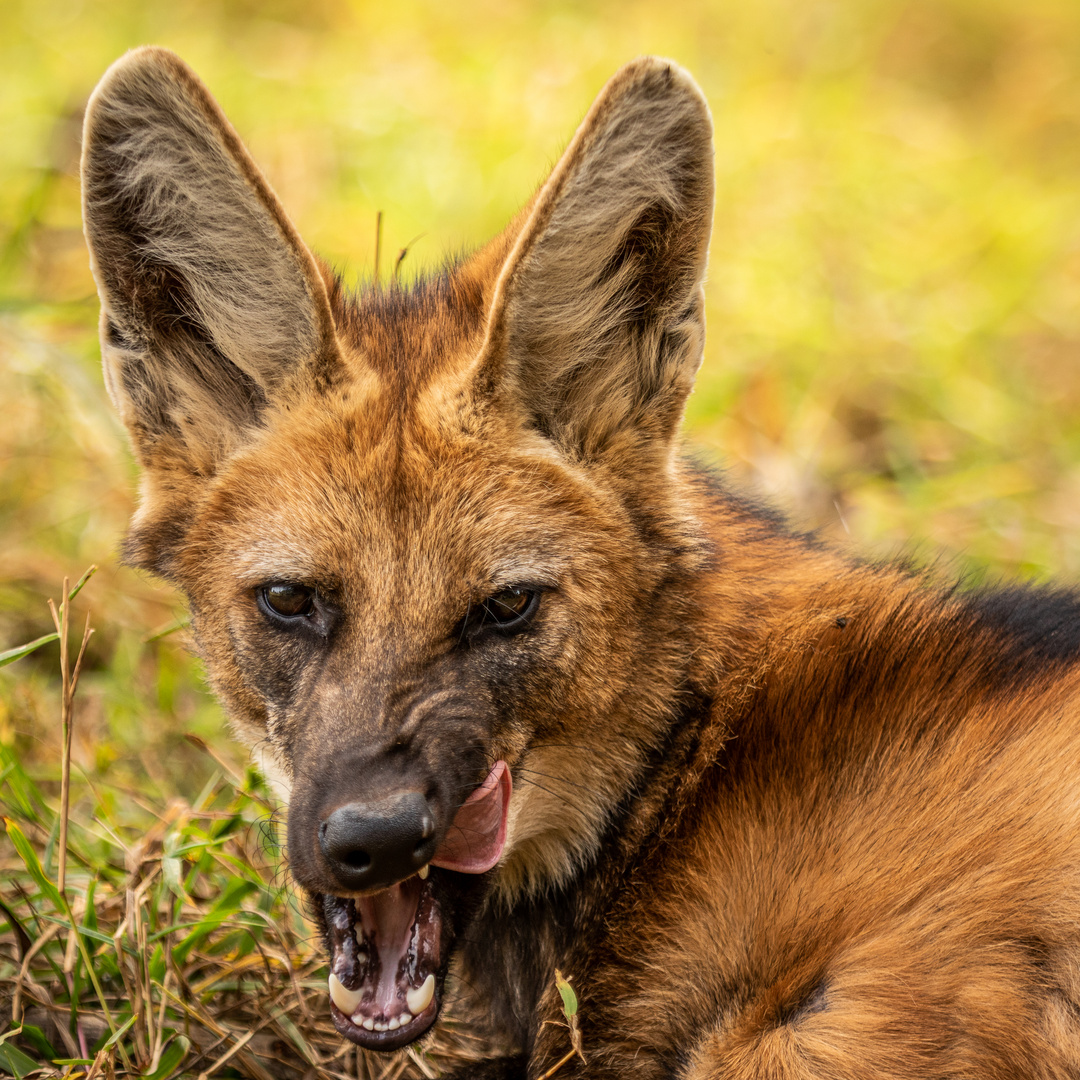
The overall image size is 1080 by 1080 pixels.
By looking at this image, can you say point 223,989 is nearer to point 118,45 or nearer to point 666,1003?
point 666,1003

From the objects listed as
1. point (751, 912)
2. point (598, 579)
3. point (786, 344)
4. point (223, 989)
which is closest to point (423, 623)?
point (598, 579)

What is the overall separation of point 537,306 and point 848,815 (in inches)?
56.2

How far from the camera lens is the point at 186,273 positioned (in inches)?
121

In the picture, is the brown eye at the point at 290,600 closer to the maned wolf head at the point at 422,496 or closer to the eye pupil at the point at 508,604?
the maned wolf head at the point at 422,496

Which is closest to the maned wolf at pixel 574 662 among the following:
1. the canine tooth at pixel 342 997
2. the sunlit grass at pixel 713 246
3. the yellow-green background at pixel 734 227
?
the canine tooth at pixel 342 997

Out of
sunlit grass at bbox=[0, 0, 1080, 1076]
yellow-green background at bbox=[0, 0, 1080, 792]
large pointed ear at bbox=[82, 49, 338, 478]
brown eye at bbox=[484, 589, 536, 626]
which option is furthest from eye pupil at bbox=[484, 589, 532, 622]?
yellow-green background at bbox=[0, 0, 1080, 792]

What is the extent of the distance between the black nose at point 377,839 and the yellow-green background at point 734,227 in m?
1.95

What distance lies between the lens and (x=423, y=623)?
105 inches

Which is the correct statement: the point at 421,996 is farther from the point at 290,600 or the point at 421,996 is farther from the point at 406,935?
the point at 290,600

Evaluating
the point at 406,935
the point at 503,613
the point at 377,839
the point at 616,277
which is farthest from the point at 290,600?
the point at 616,277

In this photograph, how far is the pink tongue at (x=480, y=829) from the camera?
271cm

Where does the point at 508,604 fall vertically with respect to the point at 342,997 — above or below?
above

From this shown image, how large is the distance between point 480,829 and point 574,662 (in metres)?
0.44

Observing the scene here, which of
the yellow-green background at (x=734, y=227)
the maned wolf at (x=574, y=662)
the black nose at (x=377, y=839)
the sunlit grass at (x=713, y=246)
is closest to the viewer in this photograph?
the black nose at (x=377, y=839)
